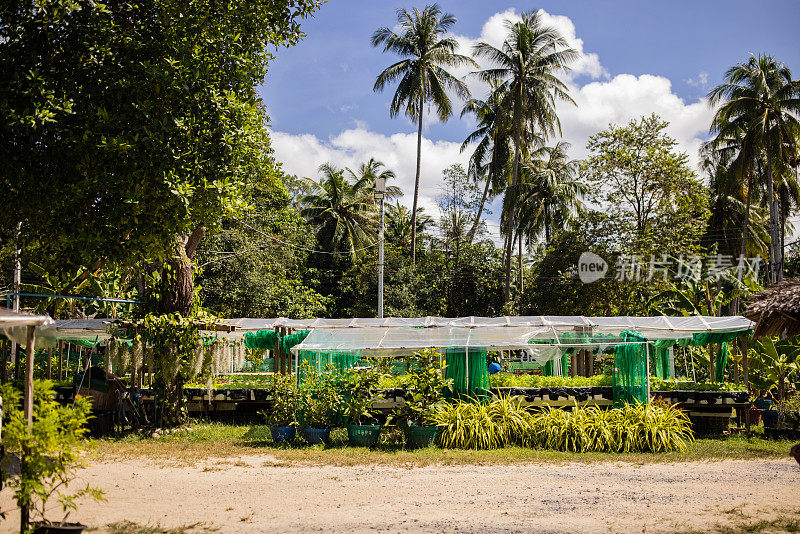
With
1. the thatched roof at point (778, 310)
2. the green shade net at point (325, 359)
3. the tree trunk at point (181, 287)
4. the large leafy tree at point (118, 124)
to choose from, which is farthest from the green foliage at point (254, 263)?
the thatched roof at point (778, 310)

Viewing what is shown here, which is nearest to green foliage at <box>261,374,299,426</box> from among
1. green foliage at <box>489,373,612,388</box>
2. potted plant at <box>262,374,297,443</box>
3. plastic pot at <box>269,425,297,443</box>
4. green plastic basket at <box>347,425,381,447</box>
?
potted plant at <box>262,374,297,443</box>

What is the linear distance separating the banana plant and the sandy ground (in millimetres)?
3906

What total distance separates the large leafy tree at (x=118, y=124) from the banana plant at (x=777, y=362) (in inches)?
486

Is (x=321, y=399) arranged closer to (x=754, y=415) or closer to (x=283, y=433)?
(x=283, y=433)

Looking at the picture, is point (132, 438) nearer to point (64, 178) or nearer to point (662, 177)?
point (64, 178)

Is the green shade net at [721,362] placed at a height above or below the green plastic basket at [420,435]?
above

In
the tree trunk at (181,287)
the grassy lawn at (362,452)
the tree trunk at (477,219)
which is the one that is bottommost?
the grassy lawn at (362,452)

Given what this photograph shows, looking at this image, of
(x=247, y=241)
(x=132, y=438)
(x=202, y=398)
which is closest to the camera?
(x=132, y=438)

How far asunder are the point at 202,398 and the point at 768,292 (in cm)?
1210

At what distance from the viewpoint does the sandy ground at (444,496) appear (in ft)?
23.0

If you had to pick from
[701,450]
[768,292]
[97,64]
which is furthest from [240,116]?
[701,450]

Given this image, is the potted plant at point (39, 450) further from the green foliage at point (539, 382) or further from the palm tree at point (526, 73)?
the palm tree at point (526, 73)

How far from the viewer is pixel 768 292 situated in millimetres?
9023

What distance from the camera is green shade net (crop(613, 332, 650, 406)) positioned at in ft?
45.8
